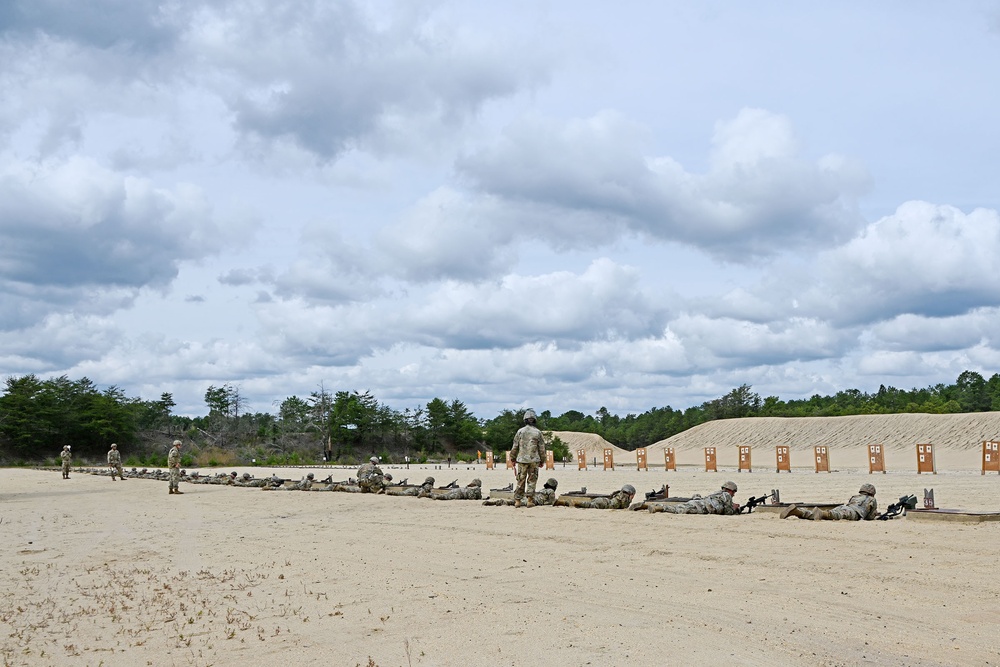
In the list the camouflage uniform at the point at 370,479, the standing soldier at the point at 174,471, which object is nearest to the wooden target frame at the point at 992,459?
the camouflage uniform at the point at 370,479

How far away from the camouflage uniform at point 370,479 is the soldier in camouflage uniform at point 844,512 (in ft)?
43.8

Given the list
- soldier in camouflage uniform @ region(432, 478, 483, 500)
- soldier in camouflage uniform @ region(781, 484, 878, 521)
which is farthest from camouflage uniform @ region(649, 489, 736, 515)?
soldier in camouflage uniform @ region(432, 478, 483, 500)

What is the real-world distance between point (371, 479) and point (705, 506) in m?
12.3

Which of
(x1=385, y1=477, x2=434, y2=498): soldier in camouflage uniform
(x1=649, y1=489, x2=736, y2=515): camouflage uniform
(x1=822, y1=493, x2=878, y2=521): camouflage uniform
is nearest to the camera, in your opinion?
(x1=822, y1=493, x2=878, y2=521): camouflage uniform

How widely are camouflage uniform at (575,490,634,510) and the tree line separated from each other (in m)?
51.6

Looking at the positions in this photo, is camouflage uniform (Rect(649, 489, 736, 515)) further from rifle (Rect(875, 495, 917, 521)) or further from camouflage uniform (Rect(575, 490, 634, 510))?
rifle (Rect(875, 495, 917, 521))

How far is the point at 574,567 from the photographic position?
29.2ft

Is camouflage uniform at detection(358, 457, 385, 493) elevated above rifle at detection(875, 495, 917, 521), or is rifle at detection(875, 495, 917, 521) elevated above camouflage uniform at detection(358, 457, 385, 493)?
rifle at detection(875, 495, 917, 521)

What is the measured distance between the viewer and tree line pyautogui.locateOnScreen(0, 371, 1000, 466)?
237ft

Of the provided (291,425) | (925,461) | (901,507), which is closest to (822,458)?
(925,461)

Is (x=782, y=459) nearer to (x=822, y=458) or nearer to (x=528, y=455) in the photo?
(x=822, y=458)

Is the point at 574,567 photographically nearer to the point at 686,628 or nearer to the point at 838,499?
the point at 686,628

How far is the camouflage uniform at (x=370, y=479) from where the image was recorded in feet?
74.8

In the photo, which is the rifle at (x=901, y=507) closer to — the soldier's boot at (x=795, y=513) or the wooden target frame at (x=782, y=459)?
the soldier's boot at (x=795, y=513)
